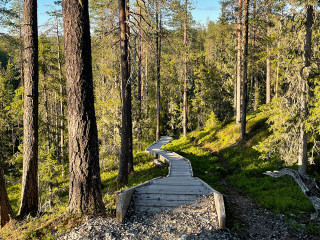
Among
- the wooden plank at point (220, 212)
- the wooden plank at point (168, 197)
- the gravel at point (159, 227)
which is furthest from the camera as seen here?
the wooden plank at point (168, 197)

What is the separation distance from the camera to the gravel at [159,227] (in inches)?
167

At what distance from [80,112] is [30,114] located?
3467 mm

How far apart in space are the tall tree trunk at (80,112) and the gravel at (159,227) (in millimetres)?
546

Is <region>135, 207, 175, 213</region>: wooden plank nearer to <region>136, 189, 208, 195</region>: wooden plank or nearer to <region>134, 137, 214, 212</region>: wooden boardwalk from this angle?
<region>134, 137, 214, 212</region>: wooden boardwalk

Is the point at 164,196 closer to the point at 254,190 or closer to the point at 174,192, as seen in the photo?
the point at 174,192

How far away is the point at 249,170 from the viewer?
11.4m

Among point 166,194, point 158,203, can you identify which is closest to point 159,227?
point 158,203

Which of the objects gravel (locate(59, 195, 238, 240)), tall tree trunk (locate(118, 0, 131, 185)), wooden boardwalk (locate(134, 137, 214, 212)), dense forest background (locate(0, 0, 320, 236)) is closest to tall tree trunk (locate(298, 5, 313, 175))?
dense forest background (locate(0, 0, 320, 236))

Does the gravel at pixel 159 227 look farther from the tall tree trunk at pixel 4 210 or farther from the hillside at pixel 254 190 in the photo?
the tall tree trunk at pixel 4 210

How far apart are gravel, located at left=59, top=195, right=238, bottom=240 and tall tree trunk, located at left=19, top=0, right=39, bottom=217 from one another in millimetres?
3516

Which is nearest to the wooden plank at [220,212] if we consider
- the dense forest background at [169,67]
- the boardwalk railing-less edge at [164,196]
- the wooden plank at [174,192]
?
the boardwalk railing-less edge at [164,196]

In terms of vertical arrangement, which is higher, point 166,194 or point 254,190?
point 166,194

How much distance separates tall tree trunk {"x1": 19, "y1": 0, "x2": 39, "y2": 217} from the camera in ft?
22.3

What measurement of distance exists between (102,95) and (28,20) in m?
10.7
